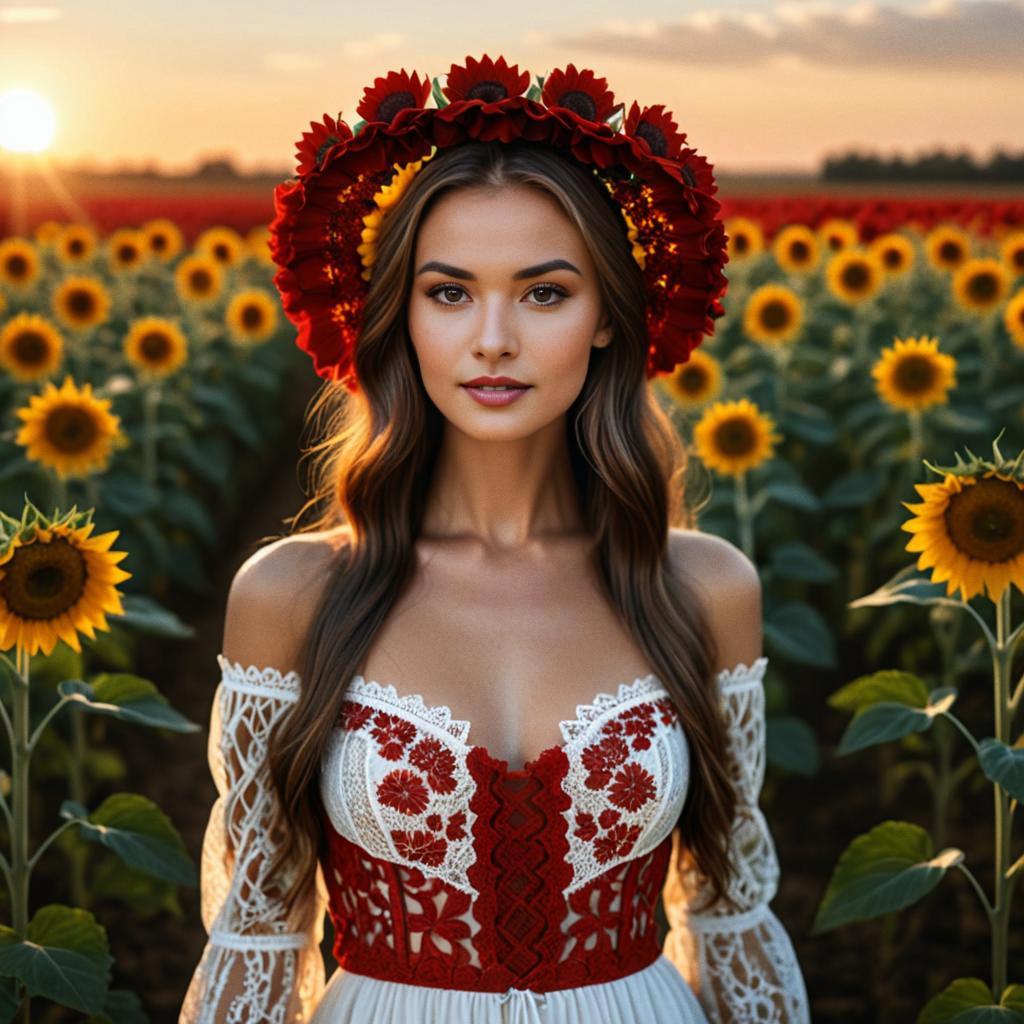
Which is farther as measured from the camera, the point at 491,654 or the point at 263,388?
the point at 263,388

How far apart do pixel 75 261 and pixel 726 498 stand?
5.34m

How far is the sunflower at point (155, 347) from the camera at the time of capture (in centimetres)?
612

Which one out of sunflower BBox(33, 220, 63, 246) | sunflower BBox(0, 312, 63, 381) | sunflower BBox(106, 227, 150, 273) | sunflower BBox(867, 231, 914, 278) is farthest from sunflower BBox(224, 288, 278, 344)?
sunflower BBox(33, 220, 63, 246)

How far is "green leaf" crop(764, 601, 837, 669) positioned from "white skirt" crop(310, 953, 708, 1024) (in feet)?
6.30

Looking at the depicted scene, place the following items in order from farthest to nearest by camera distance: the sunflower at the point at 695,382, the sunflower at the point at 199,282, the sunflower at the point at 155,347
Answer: the sunflower at the point at 199,282, the sunflower at the point at 155,347, the sunflower at the point at 695,382

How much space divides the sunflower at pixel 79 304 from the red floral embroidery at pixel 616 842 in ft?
16.4

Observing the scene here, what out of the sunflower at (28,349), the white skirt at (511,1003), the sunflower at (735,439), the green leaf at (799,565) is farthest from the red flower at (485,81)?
the sunflower at (28,349)

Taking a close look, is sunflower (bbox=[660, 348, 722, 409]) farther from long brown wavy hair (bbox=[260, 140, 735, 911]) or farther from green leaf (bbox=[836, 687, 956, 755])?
long brown wavy hair (bbox=[260, 140, 735, 911])

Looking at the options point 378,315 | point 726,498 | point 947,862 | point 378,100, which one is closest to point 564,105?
point 378,100

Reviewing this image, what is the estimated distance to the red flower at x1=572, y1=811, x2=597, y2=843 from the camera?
214 centimetres

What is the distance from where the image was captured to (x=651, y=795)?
219cm

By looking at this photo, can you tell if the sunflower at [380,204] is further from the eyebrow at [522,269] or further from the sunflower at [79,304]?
the sunflower at [79,304]

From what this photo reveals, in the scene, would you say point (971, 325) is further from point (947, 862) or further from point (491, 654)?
point (491, 654)

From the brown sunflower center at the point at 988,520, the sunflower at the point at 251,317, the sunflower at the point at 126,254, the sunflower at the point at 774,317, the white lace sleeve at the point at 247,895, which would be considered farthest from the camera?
the sunflower at the point at 126,254
